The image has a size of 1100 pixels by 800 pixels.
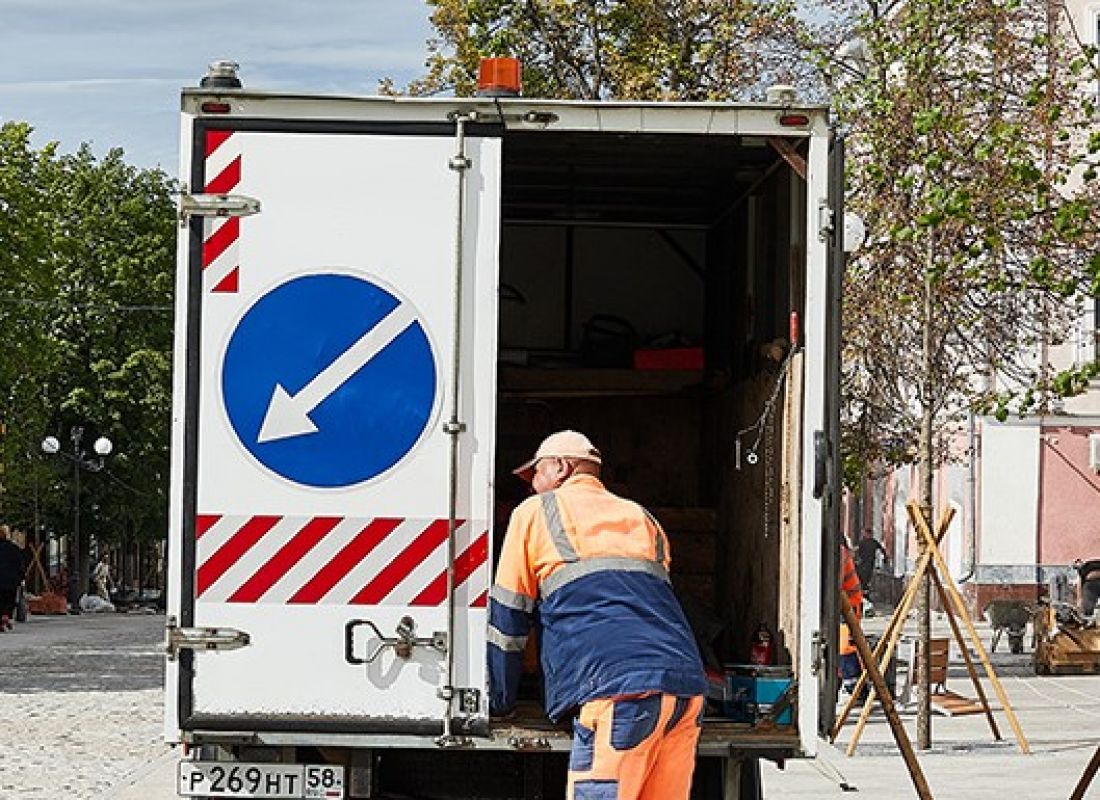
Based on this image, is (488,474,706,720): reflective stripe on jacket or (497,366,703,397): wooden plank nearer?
(488,474,706,720): reflective stripe on jacket

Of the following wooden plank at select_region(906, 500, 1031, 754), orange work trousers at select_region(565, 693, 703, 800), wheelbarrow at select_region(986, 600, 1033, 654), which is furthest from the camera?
wheelbarrow at select_region(986, 600, 1033, 654)

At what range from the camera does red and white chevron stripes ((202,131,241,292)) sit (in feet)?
25.6

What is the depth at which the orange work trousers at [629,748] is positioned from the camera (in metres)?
7.61

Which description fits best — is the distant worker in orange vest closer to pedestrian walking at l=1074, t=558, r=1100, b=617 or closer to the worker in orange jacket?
the worker in orange jacket

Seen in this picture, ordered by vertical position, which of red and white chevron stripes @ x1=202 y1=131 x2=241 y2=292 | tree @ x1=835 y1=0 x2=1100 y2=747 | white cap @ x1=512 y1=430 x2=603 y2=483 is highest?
tree @ x1=835 y1=0 x2=1100 y2=747

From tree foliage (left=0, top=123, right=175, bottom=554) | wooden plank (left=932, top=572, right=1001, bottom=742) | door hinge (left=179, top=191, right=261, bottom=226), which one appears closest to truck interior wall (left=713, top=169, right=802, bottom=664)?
door hinge (left=179, top=191, right=261, bottom=226)

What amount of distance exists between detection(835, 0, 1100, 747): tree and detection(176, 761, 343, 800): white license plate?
8.59m

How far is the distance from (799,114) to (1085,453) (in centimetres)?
3291

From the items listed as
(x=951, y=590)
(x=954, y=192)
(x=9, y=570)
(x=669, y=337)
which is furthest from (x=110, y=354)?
(x=669, y=337)

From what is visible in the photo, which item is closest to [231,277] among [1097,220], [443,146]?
[443,146]

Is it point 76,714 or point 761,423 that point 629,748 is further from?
point 76,714

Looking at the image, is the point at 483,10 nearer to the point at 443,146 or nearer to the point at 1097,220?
the point at 1097,220

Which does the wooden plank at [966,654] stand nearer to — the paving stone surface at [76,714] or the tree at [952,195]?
the tree at [952,195]

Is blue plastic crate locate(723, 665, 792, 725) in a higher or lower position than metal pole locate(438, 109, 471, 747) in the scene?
lower
